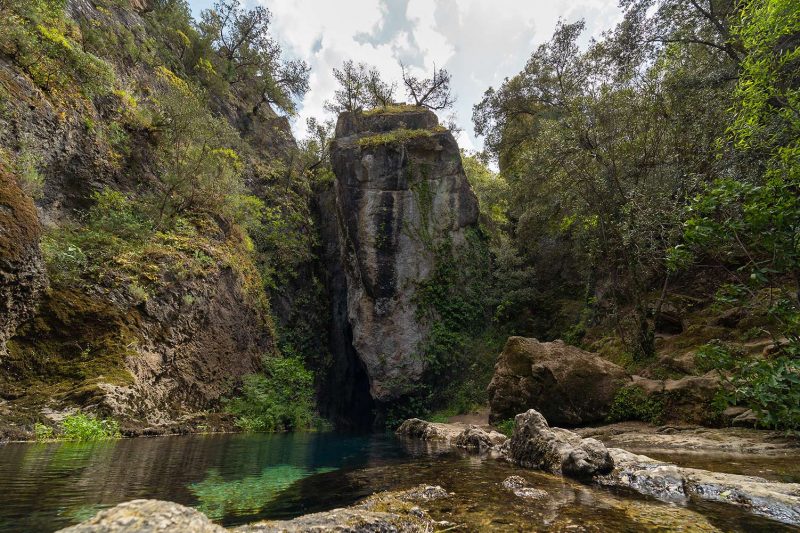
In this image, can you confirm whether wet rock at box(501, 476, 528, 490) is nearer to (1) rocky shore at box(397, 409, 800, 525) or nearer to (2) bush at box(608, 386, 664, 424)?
(1) rocky shore at box(397, 409, 800, 525)

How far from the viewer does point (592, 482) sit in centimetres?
590

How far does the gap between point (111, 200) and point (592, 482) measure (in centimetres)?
1707

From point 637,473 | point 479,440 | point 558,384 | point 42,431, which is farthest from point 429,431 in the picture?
point 42,431

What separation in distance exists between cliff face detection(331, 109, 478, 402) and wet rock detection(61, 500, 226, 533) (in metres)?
20.7

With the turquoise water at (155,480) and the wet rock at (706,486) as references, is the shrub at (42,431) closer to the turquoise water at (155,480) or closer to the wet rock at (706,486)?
the turquoise water at (155,480)

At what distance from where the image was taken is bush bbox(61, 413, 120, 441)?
8250 millimetres

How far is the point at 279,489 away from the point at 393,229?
19.9m

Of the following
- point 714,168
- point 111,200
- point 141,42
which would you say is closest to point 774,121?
point 714,168

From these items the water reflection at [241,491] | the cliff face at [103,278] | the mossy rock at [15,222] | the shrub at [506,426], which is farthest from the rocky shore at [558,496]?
the mossy rock at [15,222]

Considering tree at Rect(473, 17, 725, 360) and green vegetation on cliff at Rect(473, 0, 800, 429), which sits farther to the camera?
tree at Rect(473, 17, 725, 360)

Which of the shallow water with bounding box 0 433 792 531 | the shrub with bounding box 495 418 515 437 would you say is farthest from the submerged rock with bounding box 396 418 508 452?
the shallow water with bounding box 0 433 792 531

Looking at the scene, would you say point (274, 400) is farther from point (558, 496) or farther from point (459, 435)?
point (558, 496)

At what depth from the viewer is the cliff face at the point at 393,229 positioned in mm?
23453

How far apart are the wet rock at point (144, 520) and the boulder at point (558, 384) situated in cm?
1164
